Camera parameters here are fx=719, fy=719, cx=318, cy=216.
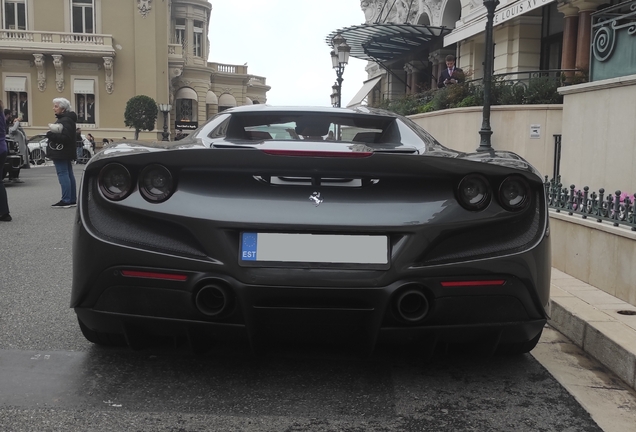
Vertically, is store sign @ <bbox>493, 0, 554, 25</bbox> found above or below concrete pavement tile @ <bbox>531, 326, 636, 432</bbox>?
above

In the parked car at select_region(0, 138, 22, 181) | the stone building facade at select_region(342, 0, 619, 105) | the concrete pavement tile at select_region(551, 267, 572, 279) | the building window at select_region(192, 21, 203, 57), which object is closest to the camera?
the concrete pavement tile at select_region(551, 267, 572, 279)

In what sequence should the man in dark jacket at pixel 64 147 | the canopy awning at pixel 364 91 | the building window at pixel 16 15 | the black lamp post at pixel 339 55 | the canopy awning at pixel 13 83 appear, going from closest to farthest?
the man in dark jacket at pixel 64 147, the black lamp post at pixel 339 55, the canopy awning at pixel 364 91, the canopy awning at pixel 13 83, the building window at pixel 16 15

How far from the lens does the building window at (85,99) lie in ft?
156

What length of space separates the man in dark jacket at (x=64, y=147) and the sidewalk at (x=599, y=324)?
827cm

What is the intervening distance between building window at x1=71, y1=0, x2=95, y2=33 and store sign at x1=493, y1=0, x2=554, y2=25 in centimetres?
3542

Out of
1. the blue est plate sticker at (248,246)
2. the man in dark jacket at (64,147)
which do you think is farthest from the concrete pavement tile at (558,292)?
the man in dark jacket at (64,147)

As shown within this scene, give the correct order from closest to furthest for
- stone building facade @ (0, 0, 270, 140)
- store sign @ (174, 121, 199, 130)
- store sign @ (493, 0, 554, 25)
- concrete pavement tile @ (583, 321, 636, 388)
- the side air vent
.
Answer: the side air vent, concrete pavement tile @ (583, 321, 636, 388), store sign @ (493, 0, 554, 25), stone building facade @ (0, 0, 270, 140), store sign @ (174, 121, 199, 130)

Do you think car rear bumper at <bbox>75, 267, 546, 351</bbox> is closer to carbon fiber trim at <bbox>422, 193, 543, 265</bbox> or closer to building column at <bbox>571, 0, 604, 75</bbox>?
carbon fiber trim at <bbox>422, 193, 543, 265</bbox>

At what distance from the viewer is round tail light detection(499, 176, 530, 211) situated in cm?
282

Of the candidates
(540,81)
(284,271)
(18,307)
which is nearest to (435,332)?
(284,271)

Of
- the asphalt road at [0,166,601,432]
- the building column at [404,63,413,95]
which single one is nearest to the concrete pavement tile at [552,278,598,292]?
the asphalt road at [0,166,601,432]

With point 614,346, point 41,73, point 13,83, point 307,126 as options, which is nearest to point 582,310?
point 614,346

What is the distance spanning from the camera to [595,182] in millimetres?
7590

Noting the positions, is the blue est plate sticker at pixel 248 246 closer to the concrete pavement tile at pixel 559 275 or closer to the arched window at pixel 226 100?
the concrete pavement tile at pixel 559 275
